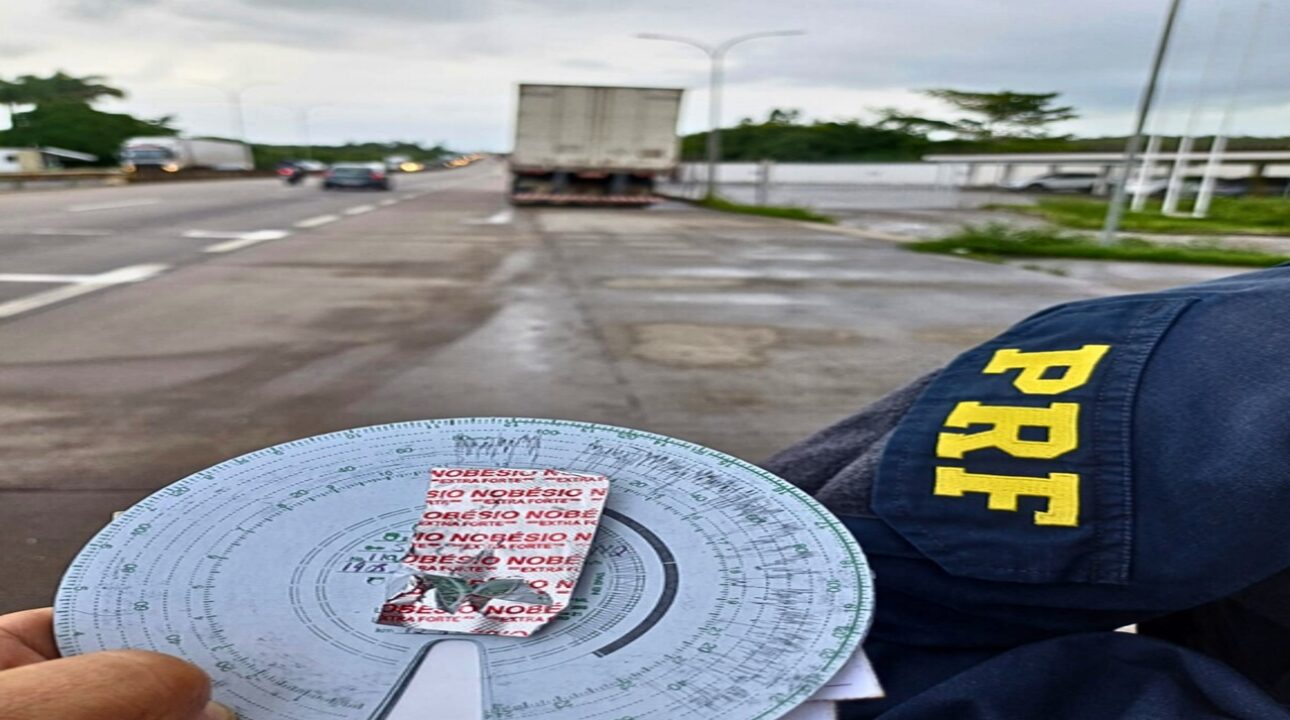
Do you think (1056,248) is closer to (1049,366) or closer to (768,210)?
(768,210)

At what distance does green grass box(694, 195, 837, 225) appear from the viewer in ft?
56.7

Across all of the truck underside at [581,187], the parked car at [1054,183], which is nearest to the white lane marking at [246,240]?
the truck underside at [581,187]

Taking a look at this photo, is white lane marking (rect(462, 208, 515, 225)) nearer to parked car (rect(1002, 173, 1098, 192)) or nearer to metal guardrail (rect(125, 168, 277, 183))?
metal guardrail (rect(125, 168, 277, 183))

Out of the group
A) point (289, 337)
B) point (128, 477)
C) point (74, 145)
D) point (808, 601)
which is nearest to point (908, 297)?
point (289, 337)

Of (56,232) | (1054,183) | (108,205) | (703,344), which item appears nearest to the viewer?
(703,344)

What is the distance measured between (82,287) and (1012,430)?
25.2ft

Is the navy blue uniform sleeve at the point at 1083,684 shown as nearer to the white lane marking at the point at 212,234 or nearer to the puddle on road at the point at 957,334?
the puddle on road at the point at 957,334

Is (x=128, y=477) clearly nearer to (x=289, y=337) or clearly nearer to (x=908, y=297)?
(x=289, y=337)

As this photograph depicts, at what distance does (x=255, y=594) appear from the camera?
1037 millimetres

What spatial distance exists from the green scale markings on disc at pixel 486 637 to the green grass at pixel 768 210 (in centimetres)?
1578

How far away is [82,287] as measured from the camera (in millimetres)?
6902

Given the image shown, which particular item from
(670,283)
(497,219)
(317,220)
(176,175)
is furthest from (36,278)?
(176,175)

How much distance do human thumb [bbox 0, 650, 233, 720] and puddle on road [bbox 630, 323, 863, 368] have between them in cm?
409

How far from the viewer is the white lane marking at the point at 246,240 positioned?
31.8 ft
